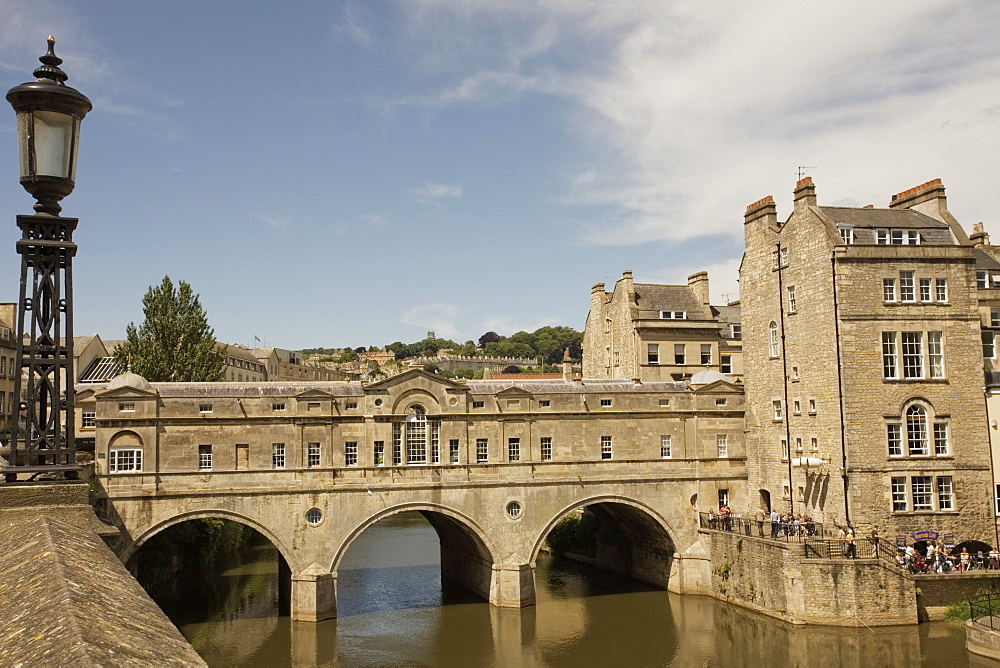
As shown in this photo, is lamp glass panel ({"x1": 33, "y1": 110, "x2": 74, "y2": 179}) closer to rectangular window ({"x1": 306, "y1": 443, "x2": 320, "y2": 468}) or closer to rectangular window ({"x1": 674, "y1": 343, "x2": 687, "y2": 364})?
rectangular window ({"x1": 306, "y1": 443, "x2": 320, "y2": 468})

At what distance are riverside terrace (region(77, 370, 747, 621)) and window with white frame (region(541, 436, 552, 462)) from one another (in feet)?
0.22

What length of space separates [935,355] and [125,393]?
3460 centimetres

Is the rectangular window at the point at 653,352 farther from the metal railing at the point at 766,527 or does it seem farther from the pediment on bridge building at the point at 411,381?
the pediment on bridge building at the point at 411,381

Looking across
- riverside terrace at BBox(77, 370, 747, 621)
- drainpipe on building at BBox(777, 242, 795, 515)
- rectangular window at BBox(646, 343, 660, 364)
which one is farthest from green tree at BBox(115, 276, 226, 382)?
drainpipe on building at BBox(777, 242, 795, 515)

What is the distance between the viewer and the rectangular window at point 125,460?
35062mm

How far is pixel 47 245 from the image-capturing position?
36.1ft

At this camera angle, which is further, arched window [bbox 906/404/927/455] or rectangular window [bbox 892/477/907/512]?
arched window [bbox 906/404/927/455]

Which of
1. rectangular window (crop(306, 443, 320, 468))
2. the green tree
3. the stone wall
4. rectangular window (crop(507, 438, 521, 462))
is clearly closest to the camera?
the stone wall

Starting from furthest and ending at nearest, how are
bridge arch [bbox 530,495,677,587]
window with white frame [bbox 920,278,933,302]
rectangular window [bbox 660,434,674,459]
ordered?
1. rectangular window [bbox 660,434,674,459]
2. bridge arch [bbox 530,495,677,587]
3. window with white frame [bbox 920,278,933,302]

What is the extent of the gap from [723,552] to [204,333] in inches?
1284

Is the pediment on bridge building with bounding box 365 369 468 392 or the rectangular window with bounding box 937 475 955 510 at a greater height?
the pediment on bridge building with bounding box 365 369 468 392

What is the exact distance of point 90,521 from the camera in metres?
11.2

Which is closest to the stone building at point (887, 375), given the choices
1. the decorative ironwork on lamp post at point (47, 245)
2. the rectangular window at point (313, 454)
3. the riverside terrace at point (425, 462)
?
the riverside terrace at point (425, 462)

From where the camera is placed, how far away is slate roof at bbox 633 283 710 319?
177 ft
